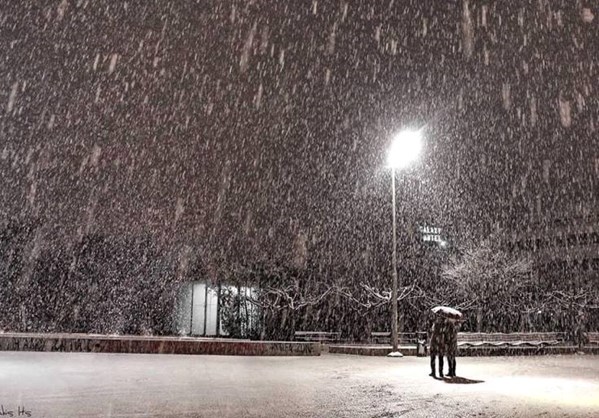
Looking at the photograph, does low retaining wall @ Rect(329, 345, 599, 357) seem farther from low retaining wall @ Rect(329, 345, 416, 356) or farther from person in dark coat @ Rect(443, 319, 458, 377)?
person in dark coat @ Rect(443, 319, 458, 377)

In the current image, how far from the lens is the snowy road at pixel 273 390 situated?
748cm

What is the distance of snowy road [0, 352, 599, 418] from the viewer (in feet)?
24.5

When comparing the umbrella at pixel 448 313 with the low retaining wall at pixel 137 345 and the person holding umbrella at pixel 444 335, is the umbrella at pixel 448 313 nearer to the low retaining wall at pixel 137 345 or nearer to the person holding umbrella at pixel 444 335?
the person holding umbrella at pixel 444 335

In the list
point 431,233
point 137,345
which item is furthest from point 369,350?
point 431,233

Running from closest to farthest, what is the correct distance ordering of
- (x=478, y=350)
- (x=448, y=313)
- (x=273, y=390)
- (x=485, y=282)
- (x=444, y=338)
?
(x=273, y=390) < (x=448, y=313) < (x=444, y=338) < (x=478, y=350) < (x=485, y=282)

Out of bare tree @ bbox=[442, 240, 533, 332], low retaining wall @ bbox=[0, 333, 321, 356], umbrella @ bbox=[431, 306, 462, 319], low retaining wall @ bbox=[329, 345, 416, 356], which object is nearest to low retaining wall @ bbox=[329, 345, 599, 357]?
low retaining wall @ bbox=[329, 345, 416, 356]

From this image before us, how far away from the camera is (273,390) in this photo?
9.63 metres

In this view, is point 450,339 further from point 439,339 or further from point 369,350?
point 369,350

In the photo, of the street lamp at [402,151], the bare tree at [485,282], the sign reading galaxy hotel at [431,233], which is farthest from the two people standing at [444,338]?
the sign reading galaxy hotel at [431,233]

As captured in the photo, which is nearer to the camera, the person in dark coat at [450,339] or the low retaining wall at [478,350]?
the person in dark coat at [450,339]

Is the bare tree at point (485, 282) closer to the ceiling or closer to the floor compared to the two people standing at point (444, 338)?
closer to the ceiling

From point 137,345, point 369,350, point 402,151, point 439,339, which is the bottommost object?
point 369,350

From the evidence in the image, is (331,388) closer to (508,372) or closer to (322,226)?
(508,372)

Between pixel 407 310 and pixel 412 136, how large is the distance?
14.5m
